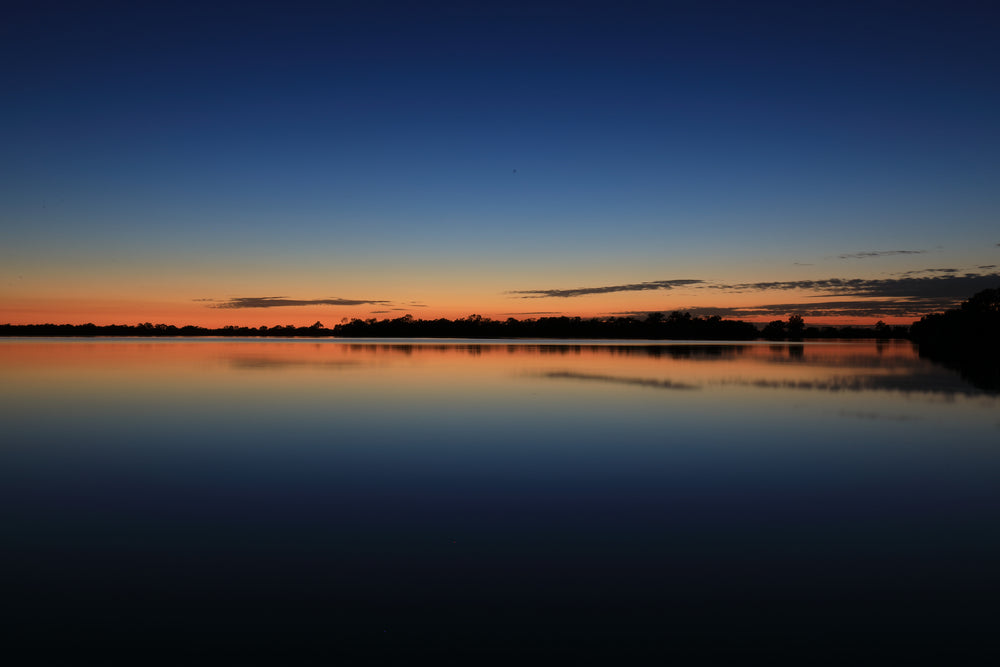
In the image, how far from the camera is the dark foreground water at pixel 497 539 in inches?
241

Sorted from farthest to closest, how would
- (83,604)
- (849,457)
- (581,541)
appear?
(849,457) < (581,541) < (83,604)

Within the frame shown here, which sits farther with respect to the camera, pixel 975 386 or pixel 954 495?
pixel 975 386

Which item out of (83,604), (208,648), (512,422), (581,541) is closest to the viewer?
(208,648)

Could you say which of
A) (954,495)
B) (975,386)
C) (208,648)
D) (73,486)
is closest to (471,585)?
(208,648)

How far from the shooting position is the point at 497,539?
346 inches

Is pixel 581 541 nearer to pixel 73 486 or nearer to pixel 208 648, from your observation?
pixel 208 648

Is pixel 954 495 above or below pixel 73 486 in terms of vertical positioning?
below

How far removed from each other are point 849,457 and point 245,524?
45.1 feet

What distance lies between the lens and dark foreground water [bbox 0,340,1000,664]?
241 inches

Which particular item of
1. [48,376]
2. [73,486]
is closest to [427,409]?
[73,486]

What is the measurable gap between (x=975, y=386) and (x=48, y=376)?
Answer: 52841 millimetres

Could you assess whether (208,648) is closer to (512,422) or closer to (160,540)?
(160,540)

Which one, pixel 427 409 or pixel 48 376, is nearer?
pixel 427 409

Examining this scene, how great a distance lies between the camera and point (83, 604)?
6.67 meters
